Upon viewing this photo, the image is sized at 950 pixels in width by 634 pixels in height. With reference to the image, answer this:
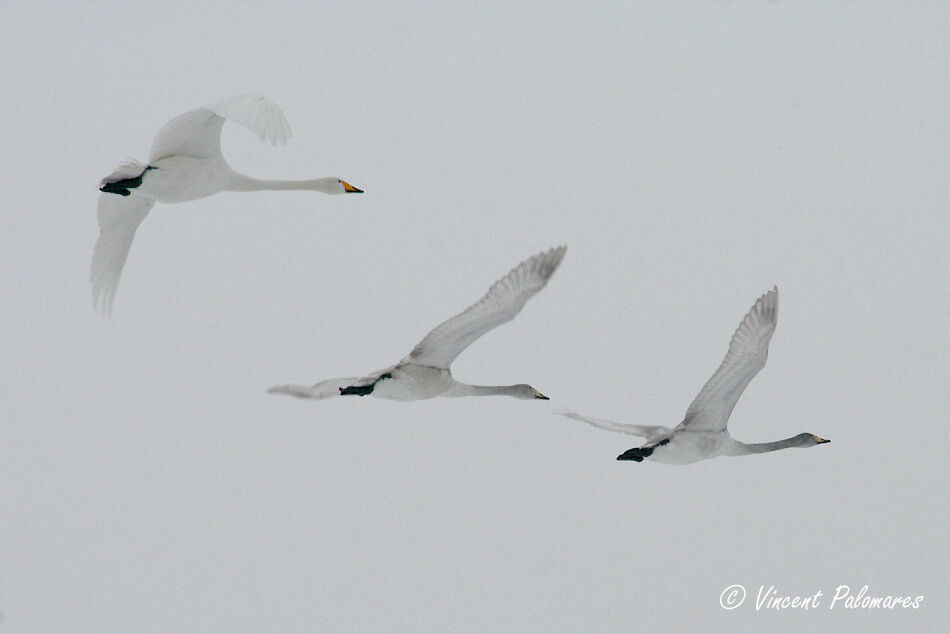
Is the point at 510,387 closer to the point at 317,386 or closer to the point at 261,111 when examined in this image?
the point at 317,386

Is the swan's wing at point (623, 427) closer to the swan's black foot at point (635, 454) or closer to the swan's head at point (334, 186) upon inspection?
the swan's black foot at point (635, 454)

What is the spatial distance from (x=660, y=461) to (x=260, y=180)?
225 inches

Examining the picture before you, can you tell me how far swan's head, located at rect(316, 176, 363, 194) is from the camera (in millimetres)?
20703

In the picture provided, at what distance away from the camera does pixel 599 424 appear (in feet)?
69.6

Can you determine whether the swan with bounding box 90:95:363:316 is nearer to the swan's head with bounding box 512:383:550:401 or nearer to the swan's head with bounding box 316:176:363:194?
the swan's head with bounding box 316:176:363:194

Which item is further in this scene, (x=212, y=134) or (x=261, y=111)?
(x=212, y=134)

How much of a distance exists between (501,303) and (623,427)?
2.86m

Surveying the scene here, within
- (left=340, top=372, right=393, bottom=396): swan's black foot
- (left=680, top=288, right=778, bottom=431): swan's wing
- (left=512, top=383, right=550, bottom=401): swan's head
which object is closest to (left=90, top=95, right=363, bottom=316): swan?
(left=340, top=372, right=393, bottom=396): swan's black foot

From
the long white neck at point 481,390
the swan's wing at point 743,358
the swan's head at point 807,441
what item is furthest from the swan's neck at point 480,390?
the swan's head at point 807,441

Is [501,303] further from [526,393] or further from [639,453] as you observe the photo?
[639,453]

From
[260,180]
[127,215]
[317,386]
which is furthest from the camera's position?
[127,215]

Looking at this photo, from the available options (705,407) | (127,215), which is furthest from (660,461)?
(127,215)

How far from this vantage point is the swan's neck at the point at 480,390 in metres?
20.7

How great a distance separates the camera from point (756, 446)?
70.6 ft
